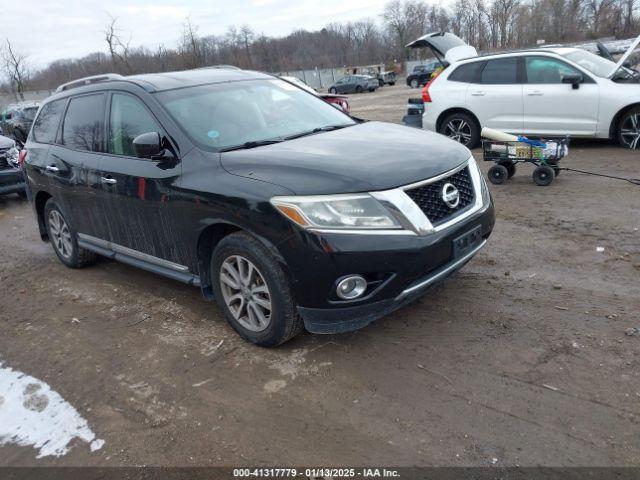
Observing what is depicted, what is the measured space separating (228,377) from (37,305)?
8.35 feet

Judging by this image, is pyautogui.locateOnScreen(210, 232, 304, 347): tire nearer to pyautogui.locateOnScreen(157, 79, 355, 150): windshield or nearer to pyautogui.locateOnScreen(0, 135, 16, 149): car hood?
pyautogui.locateOnScreen(157, 79, 355, 150): windshield

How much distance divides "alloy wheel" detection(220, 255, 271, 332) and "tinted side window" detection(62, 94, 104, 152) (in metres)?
1.89

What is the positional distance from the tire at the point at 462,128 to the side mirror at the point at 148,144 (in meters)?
7.12

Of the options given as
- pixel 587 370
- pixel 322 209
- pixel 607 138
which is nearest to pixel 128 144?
pixel 322 209

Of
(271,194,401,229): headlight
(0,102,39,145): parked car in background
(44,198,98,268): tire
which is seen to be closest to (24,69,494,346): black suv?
(271,194,401,229): headlight

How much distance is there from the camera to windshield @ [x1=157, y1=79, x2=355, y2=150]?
12.6ft

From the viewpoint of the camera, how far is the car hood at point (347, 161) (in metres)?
3.08

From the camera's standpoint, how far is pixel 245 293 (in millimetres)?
3508

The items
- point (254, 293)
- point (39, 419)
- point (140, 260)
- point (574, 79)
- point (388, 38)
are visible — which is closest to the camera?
point (39, 419)

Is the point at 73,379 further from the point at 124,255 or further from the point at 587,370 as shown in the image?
the point at 587,370

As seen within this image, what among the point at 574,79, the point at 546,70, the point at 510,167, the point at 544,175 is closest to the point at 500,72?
the point at 546,70

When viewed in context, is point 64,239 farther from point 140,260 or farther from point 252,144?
point 252,144

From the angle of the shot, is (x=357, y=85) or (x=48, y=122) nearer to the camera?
(x=48, y=122)

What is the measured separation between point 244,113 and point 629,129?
23.5ft
